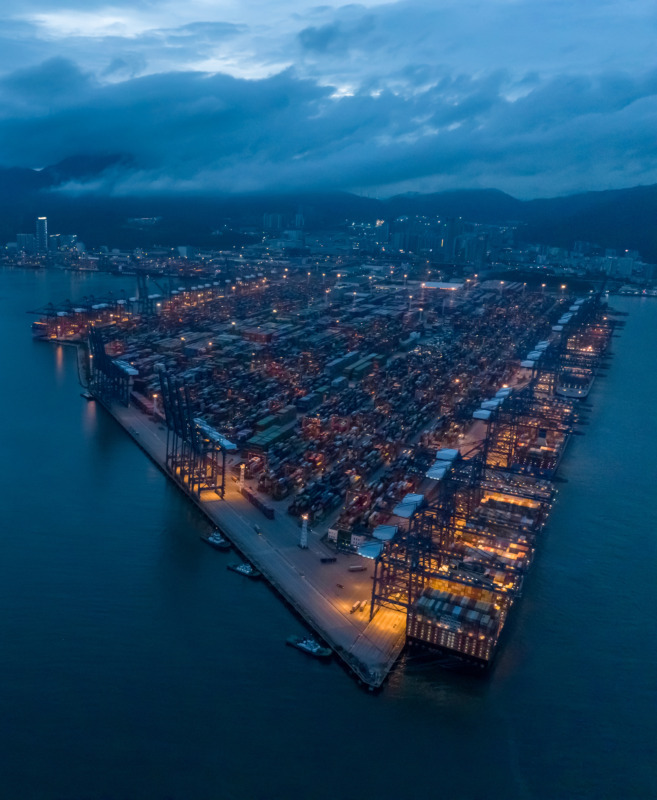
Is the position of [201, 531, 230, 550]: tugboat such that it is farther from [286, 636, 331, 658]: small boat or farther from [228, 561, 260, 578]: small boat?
[286, 636, 331, 658]: small boat

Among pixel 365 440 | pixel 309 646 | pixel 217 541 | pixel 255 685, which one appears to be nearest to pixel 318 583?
pixel 309 646

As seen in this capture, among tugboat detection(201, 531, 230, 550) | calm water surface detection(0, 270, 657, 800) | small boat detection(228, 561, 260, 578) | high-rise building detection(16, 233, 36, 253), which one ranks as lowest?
calm water surface detection(0, 270, 657, 800)

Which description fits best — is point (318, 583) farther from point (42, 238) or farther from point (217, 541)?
point (42, 238)

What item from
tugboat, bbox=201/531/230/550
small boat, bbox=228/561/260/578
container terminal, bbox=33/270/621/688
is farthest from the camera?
tugboat, bbox=201/531/230/550

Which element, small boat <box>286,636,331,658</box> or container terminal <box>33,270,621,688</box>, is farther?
container terminal <box>33,270,621,688</box>

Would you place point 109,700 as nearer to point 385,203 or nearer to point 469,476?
point 469,476

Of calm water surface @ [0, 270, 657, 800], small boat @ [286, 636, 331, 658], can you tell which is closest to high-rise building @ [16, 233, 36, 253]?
calm water surface @ [0, 270, 657, 800]

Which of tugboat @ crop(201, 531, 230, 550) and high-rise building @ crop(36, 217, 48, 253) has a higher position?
high-rise building @ crop(36, 217, 48, 253)

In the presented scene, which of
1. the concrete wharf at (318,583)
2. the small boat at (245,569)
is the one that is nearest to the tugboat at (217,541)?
the concrete wharf at (318,583)
